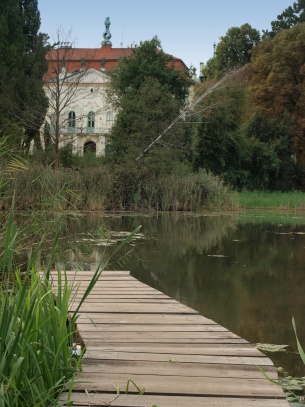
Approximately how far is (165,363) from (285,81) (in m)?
34.4

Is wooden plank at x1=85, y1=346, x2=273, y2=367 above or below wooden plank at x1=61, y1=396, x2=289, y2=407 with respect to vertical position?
below

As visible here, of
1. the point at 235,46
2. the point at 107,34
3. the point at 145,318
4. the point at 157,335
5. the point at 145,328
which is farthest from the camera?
the point at 107,34

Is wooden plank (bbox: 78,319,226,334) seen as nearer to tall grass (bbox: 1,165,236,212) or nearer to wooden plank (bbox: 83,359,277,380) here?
wooden plank (bbox: 83,359,277,380)

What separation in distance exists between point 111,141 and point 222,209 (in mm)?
4975

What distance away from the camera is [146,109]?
25.2 meters

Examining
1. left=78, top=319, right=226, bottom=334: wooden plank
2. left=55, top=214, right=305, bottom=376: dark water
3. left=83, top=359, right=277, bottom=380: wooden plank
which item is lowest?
left=55, top=214, right=305, bottom=376: dark water

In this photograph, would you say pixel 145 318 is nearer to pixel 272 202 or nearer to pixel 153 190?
pixel 153 190

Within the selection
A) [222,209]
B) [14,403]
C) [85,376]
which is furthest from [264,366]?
[222,209]

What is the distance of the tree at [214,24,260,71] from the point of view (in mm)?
45188

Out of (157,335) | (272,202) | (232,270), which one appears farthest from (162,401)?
(272,202)

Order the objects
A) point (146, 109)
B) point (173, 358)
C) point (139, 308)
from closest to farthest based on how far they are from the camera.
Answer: point (173, 358) < point (139, 308) < point (146, 109)

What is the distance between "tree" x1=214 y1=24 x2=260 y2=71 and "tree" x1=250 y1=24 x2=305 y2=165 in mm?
6957

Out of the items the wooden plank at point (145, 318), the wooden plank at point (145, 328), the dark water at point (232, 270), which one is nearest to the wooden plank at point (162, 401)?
the wooden plank at point (145, 328)

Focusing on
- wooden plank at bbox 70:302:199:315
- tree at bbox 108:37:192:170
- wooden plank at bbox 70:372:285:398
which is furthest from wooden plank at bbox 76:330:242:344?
tree at bbox 108:37:192:170
